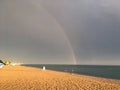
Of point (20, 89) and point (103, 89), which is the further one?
point (103, 89)

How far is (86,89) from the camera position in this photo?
1919cm

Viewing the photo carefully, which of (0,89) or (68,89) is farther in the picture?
(68,89)

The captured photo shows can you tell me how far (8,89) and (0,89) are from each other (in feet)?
2.04

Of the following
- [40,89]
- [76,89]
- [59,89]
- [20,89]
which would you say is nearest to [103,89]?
[76,89]

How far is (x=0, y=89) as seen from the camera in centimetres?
1791

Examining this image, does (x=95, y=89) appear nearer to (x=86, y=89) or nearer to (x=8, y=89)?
(x=86, y=89)

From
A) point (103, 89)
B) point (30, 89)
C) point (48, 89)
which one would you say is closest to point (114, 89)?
point (103, 89)

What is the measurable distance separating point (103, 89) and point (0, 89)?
8679mm

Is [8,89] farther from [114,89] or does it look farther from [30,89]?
[114,89]

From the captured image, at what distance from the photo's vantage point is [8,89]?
18.0 m

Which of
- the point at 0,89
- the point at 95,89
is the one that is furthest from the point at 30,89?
the point at 95,89

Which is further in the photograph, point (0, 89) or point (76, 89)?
point (76, 89)

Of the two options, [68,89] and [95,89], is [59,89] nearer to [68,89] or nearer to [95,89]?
[68,89]

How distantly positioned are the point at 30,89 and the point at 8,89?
1766 millimetres
